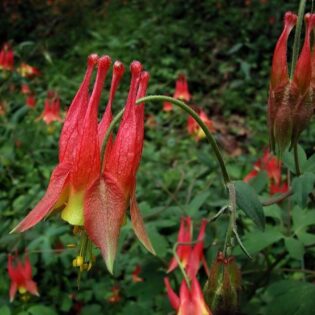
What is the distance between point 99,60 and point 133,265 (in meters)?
1.30

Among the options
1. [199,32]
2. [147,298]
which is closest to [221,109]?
[199,32]

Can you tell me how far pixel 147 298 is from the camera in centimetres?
164

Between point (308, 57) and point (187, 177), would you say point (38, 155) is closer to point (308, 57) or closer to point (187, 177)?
point (187, 177)

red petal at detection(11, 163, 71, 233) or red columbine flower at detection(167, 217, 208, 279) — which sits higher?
red petal at detection(11, 163, 71, 233)

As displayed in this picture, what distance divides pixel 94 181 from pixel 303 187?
1.57 feet

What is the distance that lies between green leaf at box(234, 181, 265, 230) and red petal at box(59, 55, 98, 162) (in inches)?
12.6

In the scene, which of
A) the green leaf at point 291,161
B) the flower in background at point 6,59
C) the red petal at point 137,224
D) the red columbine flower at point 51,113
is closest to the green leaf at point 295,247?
the green leaf at point 291,161

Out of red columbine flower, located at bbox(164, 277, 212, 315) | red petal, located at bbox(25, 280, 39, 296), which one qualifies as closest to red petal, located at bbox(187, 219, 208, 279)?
red columbine flower, located at bbox(164, 277, 212, 315)

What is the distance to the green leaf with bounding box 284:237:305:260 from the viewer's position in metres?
1.45

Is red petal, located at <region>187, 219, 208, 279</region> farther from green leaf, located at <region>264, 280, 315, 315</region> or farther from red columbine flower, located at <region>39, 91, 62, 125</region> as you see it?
red columbine flower, located at <region>39, 91, 62, 125</region>

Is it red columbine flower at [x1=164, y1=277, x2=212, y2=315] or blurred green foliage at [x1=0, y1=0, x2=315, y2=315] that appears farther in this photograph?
blurred green foliage at [x1=0, y1=0, x2=315, y2=315]

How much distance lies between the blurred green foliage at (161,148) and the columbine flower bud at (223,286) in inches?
10.2

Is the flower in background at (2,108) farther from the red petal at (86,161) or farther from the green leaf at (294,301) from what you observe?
the red petal at (86,161)

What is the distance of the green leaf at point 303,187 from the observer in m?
1.18
